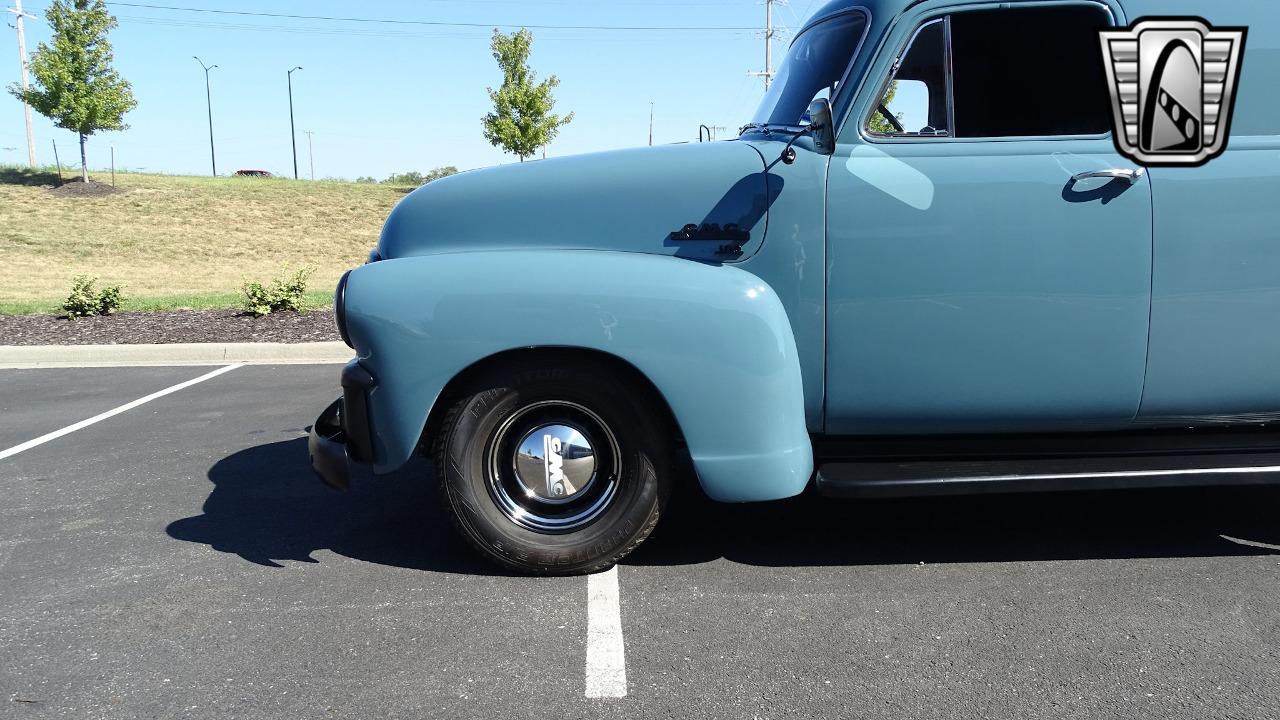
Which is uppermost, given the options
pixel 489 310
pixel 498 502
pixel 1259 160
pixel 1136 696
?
pixel 1259 160

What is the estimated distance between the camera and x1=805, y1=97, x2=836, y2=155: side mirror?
127 inches

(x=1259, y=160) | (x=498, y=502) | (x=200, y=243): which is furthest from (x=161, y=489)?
(x=200, y=243)

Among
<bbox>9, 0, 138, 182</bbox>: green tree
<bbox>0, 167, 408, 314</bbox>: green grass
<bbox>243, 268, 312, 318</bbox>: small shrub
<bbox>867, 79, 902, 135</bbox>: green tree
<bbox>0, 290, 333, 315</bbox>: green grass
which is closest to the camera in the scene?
<bbox>867, 79, 902, 135</bbox>: green tree

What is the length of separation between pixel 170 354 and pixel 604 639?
24.1 ft

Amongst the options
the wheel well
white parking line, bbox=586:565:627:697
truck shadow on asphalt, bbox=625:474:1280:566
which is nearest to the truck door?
truck shadow on asphalt, bbox=625:474:1280:566

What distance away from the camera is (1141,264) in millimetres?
3320

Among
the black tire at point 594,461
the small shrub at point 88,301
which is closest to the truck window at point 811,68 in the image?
the black tire at point 594,461

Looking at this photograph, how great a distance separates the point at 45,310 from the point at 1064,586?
1219 cm

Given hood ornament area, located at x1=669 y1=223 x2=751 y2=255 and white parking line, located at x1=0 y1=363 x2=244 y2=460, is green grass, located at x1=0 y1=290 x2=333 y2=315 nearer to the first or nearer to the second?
white parking line, located at x1=0 y1=363 x2=244 y2=460

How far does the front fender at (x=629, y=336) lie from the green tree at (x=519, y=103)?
2896 cm

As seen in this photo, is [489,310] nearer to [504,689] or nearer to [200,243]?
[504,689]

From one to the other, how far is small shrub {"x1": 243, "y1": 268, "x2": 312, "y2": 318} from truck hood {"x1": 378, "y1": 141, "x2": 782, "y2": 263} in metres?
7.36

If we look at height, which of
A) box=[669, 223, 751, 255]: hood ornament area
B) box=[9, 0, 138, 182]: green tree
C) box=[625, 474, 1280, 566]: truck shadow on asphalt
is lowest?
box=[625, 474, 1280, 566]: truck shadow on asphalt

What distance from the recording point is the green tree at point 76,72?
29.1 m
